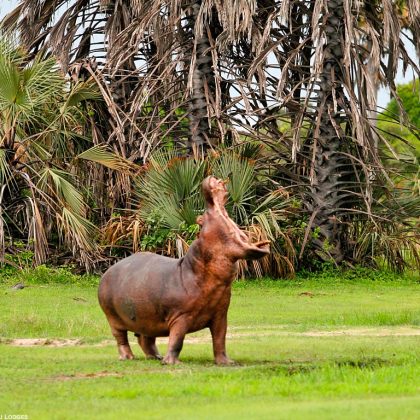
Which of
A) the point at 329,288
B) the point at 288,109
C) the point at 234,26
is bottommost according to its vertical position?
the point at 329,288

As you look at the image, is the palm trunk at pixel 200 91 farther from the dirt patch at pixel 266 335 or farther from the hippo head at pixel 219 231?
the hippo head at pixel 219 231

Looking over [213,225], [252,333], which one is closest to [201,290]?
[213,225]

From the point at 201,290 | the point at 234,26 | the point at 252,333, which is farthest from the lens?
the point at 234,26

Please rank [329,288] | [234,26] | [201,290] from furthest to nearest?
[234,26], [329,288], [201,290]

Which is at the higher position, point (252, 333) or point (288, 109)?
point (288, 109)

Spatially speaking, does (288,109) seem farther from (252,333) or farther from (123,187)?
(252,333)

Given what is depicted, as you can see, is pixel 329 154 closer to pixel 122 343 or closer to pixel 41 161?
pixel 41 161

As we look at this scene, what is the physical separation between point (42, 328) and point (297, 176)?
33.6ft

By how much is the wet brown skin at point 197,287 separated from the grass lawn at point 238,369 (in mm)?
350

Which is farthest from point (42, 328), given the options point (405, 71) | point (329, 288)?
point (405, 71)

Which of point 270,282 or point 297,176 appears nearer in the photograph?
point 270,282

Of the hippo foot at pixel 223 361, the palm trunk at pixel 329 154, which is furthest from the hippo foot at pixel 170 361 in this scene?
the palm trunk at pixel 329 154

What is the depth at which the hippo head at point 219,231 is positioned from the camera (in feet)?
36.2

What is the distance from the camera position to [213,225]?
36.6ft
